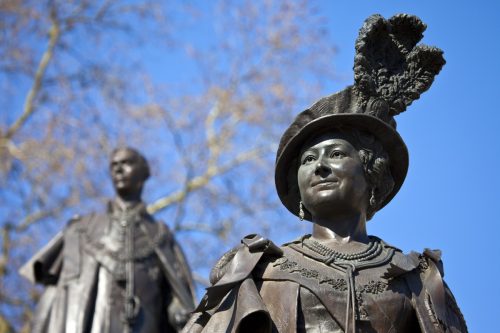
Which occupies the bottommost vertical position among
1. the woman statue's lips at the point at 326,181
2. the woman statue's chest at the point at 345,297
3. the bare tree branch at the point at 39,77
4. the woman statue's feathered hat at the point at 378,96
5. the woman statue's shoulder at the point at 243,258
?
the woman statue's chest at the point at 345,297

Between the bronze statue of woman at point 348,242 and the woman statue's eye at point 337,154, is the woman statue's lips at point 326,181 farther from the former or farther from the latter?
the woman statue's eye at point 337,154

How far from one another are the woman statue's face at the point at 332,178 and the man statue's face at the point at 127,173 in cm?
587

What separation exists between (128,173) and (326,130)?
19.4 ft

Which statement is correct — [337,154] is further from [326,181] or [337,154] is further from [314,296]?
[314,296]

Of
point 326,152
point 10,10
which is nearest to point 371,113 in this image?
point 326,152

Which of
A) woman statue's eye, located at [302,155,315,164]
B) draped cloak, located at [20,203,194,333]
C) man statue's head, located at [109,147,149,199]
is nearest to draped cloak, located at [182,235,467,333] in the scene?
woman statue's eye, located at [302,155,315,164]

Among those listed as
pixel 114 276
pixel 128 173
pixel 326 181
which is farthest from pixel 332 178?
pixel 128 173

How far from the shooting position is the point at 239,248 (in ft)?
18.4

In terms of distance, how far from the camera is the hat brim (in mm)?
5848

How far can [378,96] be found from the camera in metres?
5.94

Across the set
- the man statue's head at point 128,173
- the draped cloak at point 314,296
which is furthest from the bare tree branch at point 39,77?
the draped cloak at point 314,296

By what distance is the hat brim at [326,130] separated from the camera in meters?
5.85

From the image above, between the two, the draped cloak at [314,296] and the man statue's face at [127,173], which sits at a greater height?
the man statue's face at [127,173]

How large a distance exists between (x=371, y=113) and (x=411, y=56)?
12.7 inches
